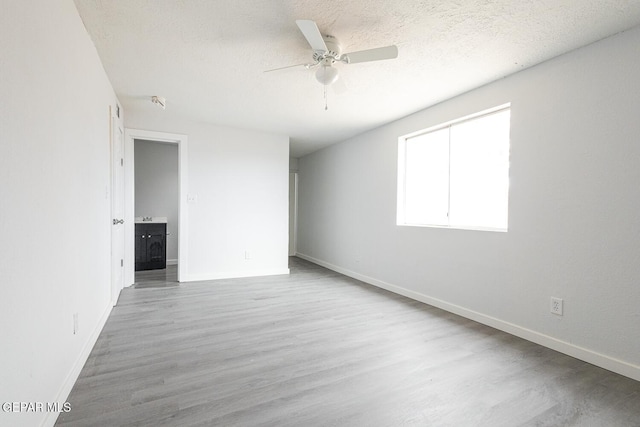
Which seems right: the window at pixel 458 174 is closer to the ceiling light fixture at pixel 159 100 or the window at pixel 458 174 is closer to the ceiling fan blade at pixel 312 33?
the ceiling fan blade at pixel 312 33

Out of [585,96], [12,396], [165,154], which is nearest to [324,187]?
[165,154]

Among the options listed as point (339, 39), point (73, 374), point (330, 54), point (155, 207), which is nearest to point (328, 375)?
point (73, 374)

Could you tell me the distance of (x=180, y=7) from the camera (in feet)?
6.04

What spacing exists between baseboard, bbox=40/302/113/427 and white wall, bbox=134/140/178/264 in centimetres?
349

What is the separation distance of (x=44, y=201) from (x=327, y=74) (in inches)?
76.9

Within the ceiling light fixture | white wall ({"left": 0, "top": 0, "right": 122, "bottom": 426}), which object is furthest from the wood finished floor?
the ceiling light fixture

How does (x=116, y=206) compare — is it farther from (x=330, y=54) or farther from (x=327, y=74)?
(x=330, y=54)

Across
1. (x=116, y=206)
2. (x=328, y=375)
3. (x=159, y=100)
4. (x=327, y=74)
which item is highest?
(x=159, y=100)

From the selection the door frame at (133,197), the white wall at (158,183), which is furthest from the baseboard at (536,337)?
the white wall at (158,183)

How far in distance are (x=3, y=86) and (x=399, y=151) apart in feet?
12.2

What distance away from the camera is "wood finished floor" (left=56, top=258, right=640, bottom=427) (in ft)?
5.08

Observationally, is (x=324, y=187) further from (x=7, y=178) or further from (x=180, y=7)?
(x=7, y=178)

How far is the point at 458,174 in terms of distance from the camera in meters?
3.33

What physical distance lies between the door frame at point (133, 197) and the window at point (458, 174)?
3134mm
